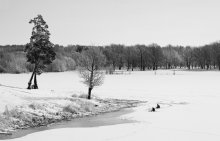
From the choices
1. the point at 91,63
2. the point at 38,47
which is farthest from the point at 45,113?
the point at 38,47

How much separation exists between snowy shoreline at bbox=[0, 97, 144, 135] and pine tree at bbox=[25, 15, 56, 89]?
15517mm

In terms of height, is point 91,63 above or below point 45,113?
above

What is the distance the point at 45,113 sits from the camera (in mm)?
29672

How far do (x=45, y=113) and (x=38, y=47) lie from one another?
21694 millimetres

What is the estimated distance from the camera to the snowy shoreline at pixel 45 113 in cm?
2559

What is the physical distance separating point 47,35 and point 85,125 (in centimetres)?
2795

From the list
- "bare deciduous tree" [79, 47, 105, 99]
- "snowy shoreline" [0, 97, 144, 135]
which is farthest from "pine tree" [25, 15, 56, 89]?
"snowy shoreline" [0, 97, 144, 135]

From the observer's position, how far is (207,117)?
1091 inches

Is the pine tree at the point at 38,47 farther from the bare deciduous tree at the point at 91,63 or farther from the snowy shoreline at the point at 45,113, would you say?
the snowy shoreline at the point at 45,113

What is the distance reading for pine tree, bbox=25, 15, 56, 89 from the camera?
1924 inches

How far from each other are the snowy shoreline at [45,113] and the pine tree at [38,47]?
15517mm

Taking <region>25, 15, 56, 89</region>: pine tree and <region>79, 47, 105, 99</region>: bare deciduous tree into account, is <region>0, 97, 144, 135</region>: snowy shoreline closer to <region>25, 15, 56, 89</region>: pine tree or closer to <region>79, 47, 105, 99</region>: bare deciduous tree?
<region>79, 47, 105, 99</region>: bare deciduous tree

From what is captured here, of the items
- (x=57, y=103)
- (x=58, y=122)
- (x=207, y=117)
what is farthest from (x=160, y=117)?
(x=57, y=103)

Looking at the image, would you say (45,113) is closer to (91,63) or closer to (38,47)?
(91,63)
